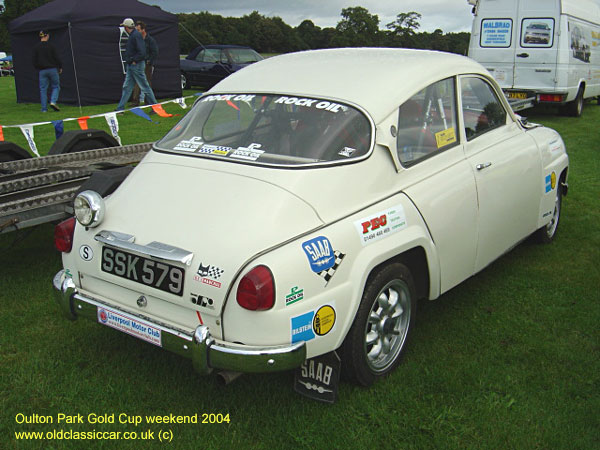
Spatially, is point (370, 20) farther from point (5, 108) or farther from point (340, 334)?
point (340, 334)

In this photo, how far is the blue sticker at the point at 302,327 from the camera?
2725 millimetres

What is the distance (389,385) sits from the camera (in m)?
3.36

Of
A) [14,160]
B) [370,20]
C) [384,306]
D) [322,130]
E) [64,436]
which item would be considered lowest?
[64,436]

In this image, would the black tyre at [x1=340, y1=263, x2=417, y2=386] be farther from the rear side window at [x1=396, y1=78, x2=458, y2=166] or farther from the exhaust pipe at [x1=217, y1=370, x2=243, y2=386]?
the rear side window at [x1=396, y1=78, x2=458, y2=166]

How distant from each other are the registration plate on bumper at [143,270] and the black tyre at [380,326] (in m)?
0.95

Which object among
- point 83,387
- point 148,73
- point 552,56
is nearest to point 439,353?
point 83,387

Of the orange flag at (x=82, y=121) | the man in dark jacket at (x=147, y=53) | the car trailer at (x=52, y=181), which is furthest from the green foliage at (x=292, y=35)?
the car trailer at (x=52, y=181)

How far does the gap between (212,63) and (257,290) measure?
721 inches

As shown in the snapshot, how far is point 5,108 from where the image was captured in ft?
→ 55.6

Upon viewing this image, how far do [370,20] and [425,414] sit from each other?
70761 millimetres

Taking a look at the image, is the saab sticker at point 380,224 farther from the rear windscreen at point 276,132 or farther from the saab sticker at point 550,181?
the saab sticker at point 550,181

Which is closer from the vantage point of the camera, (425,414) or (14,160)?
(425,414)

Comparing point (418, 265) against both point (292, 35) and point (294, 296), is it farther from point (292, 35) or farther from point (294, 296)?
point (292, 35)

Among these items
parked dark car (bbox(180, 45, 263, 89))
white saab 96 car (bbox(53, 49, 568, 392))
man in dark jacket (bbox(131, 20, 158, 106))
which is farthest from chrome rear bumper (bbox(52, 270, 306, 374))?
parked dark car (bbox(180, 45, 263, 89))
